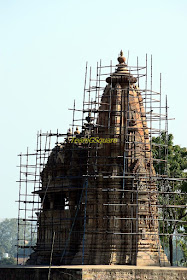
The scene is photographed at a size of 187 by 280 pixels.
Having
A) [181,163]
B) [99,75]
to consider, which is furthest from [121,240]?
[181,163]

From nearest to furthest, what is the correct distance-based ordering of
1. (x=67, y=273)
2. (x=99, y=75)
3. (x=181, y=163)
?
(x=67, y=273)
(x=99, y=75)
(x=181, y=163)

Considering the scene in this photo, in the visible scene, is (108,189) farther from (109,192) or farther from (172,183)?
(172,183)

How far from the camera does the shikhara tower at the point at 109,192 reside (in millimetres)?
35156

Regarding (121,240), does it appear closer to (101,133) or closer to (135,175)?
(135,175)

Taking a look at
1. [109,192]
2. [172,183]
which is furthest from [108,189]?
[172,183]

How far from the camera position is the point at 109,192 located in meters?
36.0

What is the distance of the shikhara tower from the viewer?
35156 mm

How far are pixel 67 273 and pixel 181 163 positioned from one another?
21735 millimetres

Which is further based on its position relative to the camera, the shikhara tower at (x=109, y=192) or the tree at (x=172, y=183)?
the tree at (x=172, y=183)

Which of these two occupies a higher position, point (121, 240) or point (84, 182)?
point (84, 182)

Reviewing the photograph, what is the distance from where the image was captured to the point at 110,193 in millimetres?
35969

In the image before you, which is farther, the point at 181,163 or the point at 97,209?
the point at 181,163

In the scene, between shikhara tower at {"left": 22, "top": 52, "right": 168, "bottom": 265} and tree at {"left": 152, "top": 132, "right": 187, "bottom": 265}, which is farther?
tree at {"left": 152, "top": 132, "right": 187, "bottom": 265}

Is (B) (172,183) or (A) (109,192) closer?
(A) (109,192)
